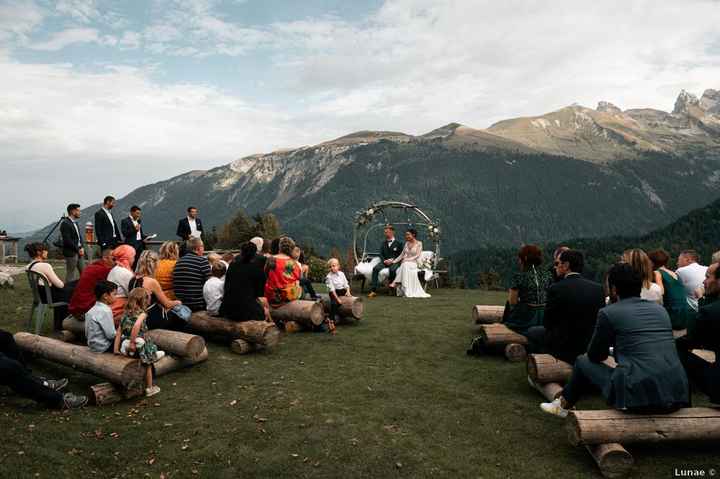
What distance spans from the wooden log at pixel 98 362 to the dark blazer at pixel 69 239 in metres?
4.10

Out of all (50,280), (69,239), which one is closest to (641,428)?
(50,280)

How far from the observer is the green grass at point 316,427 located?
3.98 m

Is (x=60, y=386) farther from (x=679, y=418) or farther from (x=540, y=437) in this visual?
(x=679, y=418)

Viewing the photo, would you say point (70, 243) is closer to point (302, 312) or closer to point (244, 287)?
point (244, 287)

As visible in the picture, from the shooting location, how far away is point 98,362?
5332mm

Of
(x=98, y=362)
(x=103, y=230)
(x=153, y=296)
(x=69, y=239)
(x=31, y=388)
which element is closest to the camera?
(x=31, y=388)

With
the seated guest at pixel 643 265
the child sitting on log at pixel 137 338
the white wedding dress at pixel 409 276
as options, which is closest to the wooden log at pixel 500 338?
the seated guest at pixel 643 265

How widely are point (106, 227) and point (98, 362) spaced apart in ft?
19.5

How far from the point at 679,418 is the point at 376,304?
8.13 metres

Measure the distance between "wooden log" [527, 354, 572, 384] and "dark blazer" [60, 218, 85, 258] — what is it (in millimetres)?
8725

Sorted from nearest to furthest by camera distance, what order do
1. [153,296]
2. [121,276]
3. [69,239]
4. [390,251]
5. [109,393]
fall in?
[109,393] < [121,276] < [153,296] < [69,239] < [390,251]

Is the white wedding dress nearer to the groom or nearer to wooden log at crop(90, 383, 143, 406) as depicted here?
the groom

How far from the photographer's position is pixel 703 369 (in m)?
4.70

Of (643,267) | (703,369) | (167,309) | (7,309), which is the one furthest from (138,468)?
(7,309)
